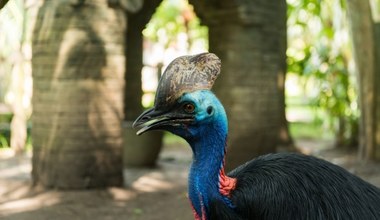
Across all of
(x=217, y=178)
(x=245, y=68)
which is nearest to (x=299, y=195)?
(x=217, y=178)

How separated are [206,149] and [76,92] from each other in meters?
4.27

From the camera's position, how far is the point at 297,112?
886 inches

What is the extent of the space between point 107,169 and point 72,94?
3.05 ft

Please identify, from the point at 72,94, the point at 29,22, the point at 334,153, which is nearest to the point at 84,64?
the point at 72,94

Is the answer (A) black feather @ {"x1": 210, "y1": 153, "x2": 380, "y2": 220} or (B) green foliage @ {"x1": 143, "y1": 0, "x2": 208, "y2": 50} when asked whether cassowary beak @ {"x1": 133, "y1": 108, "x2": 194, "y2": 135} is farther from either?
(B) green foliage @ {"x1": 143, "y1": 0, "x2": 208, "y2": 50}

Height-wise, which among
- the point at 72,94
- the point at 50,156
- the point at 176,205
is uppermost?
the point at 72,94

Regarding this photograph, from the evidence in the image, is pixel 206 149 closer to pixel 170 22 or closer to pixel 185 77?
pixel 185 77

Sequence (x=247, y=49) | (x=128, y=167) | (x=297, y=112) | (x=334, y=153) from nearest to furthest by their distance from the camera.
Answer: (x=247, y=49), (x=128, y=167), (x=334, y=153), (x=297, y=112)

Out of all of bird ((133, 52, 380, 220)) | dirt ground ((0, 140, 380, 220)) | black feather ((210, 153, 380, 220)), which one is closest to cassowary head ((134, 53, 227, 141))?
bird ((133, 52, 380, 220))

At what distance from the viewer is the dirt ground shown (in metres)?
5.99

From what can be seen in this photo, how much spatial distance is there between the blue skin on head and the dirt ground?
3.33 metres

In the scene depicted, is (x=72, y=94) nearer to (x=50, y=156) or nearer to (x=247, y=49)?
(x=50, y=156)

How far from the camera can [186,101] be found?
2.51 metres

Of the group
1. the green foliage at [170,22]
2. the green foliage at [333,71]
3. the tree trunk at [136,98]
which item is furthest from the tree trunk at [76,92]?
the green foliage at [170,22]
